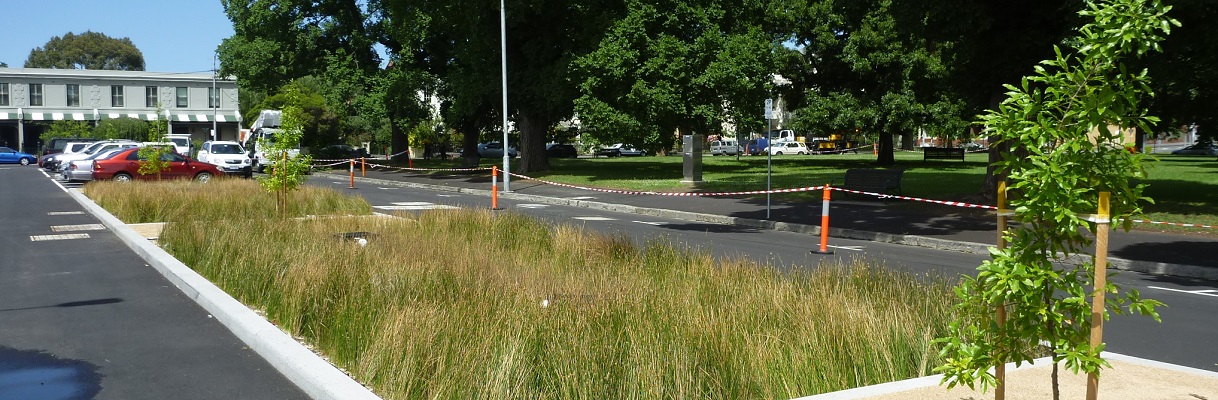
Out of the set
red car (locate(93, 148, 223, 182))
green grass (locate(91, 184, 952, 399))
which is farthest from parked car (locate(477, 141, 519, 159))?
green grass (locate(91, 184, 952, 399))

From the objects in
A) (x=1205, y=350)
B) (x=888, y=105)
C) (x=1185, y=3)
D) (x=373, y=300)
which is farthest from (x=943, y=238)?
(x=888, y=105)

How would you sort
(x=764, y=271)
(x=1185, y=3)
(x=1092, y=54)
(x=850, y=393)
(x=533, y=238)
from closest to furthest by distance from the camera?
1. (x=1092, y=54)
2. (x=850, y=393)
3. (x=764, y=271)
4. (x=533, y=238)
5. (x=1185, y=3)

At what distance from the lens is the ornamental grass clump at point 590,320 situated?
227 inches

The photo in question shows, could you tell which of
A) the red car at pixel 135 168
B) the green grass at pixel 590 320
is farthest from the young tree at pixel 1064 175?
the red car at pixel 135 168

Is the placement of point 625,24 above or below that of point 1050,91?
above

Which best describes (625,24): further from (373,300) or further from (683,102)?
(373,300)

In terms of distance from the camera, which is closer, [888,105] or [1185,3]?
[1185,3]

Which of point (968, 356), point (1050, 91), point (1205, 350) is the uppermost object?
point (1050, 91)

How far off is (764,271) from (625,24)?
26.7 m

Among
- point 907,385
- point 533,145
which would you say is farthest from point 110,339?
point 533,145

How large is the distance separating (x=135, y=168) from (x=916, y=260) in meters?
27.3

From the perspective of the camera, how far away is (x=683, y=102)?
34969 mm

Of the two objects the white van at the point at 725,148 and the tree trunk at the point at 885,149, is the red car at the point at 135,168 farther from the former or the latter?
the white van at the point at 725,148

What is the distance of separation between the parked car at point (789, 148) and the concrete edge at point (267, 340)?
70272 mm
